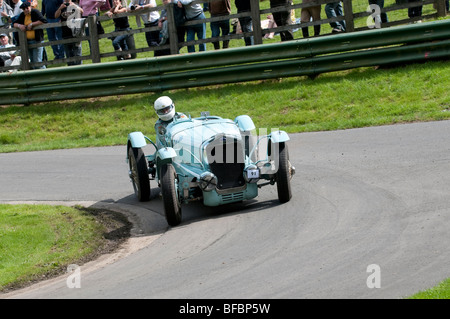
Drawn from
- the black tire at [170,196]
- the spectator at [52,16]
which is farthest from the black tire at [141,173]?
the spectator at [52,16]

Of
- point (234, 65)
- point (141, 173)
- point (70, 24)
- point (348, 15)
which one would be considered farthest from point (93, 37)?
point (141, 173)

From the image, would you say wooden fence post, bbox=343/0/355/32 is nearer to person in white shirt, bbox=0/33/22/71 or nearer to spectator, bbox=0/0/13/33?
person in white shirt, bbox=0/33/22/71

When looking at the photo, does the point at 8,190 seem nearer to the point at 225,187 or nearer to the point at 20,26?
the point at 225,187

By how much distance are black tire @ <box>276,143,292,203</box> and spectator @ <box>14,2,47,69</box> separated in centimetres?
1136

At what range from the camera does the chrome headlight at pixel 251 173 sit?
9.41 metres

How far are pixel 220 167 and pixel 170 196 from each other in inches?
31.3

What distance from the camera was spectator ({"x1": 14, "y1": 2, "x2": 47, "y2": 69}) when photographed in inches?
749

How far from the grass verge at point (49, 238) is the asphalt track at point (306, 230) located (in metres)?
0.32

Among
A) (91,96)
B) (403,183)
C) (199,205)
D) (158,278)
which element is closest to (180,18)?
(91,96)

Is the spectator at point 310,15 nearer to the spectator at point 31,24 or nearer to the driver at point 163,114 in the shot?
the spectator at point 31,24

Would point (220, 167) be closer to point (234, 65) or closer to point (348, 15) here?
point (234, 65)

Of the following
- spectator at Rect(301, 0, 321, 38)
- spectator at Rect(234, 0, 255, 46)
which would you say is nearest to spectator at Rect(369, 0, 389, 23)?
spectator at Rect(301, 0, 321, 38)

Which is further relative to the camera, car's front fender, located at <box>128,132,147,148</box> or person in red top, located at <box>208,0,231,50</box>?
person in red top, located at <box>208,0,231,50</box>

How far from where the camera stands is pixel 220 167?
9.56m
